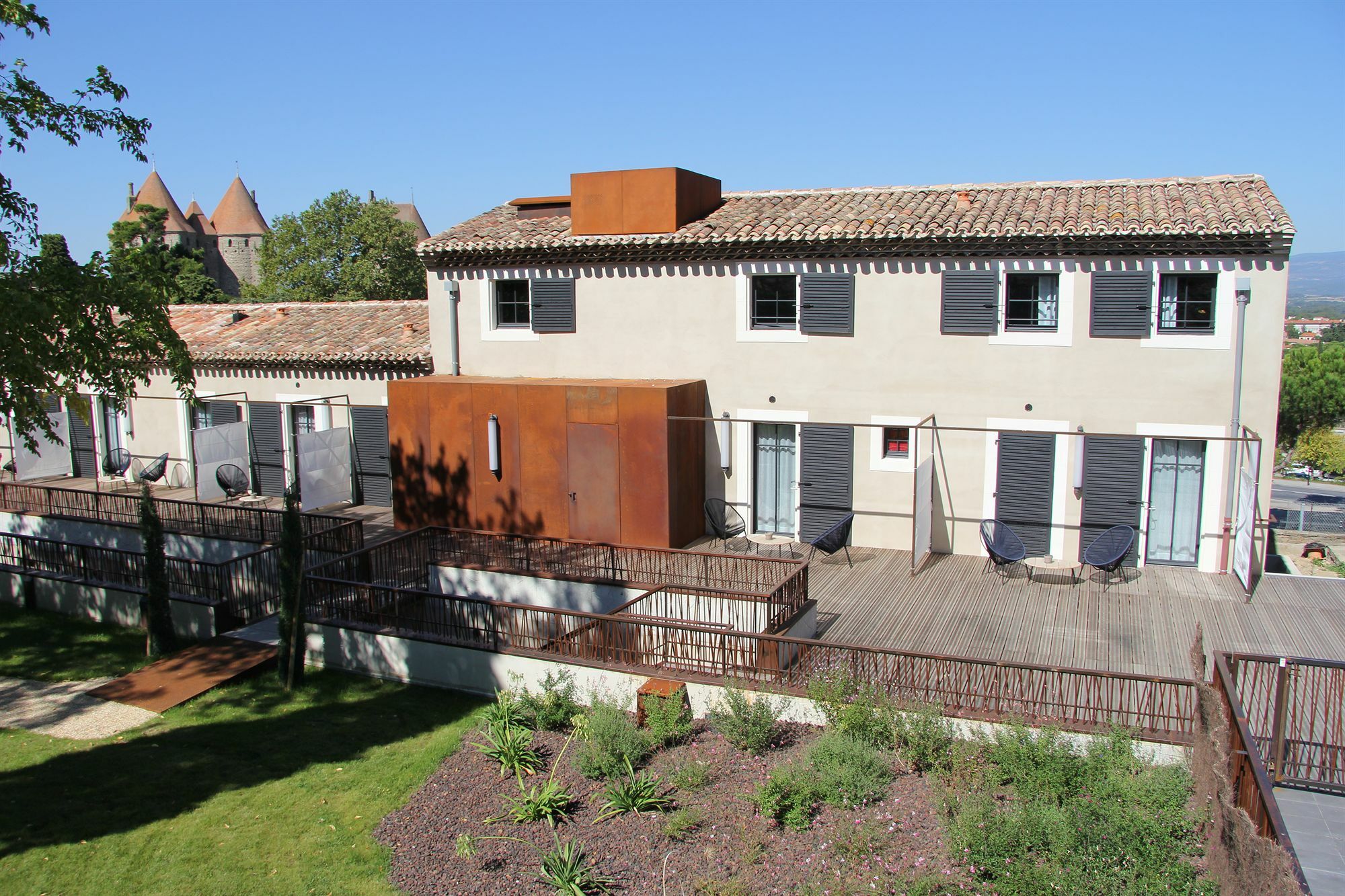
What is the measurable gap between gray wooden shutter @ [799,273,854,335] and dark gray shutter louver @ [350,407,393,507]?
9.23 m

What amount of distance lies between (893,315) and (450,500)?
8.44 meters

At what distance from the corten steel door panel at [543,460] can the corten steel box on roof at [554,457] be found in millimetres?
17

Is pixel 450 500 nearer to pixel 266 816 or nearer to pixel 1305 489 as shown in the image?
pixel 266 816

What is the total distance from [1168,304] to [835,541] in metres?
6.06

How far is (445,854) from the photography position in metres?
8.21

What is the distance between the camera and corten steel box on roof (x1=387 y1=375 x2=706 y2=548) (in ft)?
52.1

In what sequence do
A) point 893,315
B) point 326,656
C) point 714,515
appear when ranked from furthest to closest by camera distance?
point 714,515 → point 893,315 → point 326,656

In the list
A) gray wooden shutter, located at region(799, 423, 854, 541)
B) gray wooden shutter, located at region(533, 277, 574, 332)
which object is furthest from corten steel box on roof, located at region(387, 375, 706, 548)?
gray wooden shutter, located at region(799, 423, 854, 541)

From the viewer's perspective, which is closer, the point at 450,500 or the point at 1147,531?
the point at 1147,531

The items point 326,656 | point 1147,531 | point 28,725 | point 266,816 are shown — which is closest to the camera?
point 266,816

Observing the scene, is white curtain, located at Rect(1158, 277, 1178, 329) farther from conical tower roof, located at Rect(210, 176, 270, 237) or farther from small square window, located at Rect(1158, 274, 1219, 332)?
conical tower roof, located at Rect(210, 176, 270, 237)

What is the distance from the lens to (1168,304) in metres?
14.3

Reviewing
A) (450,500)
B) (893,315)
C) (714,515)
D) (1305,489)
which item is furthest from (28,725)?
(1305,489)

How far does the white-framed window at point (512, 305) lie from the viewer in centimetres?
1839
